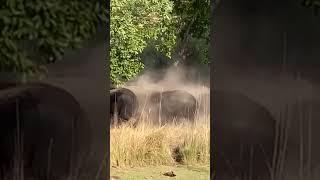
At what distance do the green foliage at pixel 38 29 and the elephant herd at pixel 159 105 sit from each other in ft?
34.3

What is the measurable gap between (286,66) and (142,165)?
15.7 ft

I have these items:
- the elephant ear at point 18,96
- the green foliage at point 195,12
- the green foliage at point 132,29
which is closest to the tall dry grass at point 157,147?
the green foliage at point 195,12

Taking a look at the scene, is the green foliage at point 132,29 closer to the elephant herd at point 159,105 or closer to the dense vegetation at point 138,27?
the dense vegetation at point 138,27

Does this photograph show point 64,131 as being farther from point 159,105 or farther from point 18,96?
point 159,105

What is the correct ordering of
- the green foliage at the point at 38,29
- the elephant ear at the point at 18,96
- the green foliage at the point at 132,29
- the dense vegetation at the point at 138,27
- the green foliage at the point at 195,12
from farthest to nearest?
the green foliage at the point at 132,29
the dense vegetation at the point at 138,27
the green foliage at the point at 195,12
the elephant ear at the point at 18,96
the green foliage at the point at 38,29

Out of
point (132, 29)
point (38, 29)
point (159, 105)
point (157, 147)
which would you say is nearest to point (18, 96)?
point (38, 29)

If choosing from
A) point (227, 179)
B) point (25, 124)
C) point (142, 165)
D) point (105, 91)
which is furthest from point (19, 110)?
point (142, 165)

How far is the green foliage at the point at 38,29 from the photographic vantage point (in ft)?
14.3

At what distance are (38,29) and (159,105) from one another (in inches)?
506

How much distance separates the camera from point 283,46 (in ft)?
21.9

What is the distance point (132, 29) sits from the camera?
15.7m

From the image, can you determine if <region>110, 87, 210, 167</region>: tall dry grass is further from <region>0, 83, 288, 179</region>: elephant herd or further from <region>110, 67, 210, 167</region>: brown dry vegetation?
<region>0, 83, 288, 179</region>: elephant herd

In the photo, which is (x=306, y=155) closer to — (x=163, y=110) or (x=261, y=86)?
(x=261, y=86)

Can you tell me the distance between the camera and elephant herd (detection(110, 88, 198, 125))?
52.0 ft
